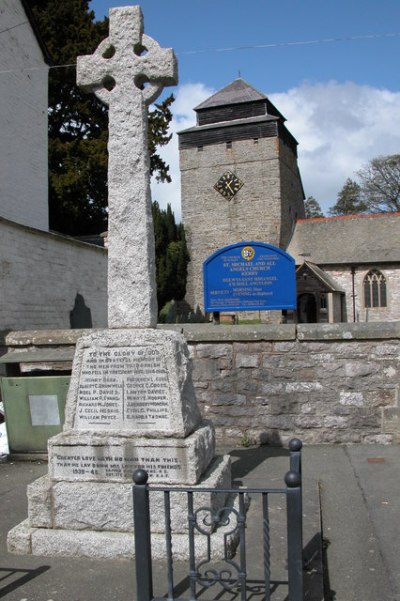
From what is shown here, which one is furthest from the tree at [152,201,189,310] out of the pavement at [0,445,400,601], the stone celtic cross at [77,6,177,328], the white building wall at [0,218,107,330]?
the stone celtic cross at [77,6,177,328]

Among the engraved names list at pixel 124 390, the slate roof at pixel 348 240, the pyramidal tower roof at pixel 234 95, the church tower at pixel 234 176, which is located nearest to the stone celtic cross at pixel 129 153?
the engraved names list at pixel 124 390

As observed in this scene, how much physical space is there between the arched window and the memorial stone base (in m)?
34.7

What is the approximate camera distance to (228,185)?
1613 inches

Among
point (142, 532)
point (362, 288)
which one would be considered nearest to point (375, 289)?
point (362, 288)

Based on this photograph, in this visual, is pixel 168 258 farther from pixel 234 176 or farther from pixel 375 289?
pixel 375 289

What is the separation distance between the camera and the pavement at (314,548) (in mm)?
3281

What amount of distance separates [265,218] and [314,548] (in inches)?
1462

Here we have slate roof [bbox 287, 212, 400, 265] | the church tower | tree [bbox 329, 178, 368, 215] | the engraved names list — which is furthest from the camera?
tree [bbox 329, 178, 368, 215]

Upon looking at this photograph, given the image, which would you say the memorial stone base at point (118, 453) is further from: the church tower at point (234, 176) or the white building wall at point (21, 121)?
the church tower at point (234, 176)

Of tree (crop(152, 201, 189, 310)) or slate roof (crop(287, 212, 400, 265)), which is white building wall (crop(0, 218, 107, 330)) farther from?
slate roof (crop(287, 212, 400, 265))

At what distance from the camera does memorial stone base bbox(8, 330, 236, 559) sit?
3732 millimetres

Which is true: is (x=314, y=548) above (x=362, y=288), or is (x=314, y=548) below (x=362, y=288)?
below

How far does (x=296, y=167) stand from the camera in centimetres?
4572

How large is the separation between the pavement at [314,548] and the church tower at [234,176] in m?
33.4
